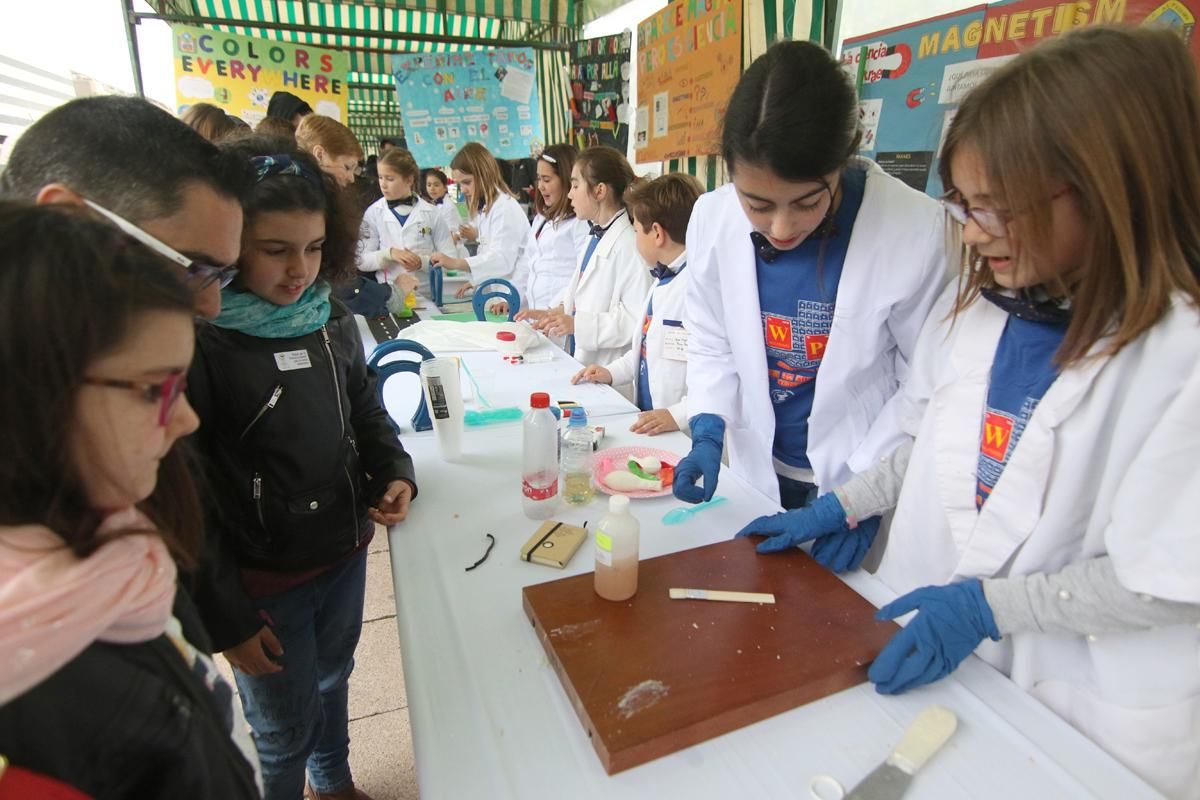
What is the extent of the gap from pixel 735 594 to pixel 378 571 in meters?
1.97

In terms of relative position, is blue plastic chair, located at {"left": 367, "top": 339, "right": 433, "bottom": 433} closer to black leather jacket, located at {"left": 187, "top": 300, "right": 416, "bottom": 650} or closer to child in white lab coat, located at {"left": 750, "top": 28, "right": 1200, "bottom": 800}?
black leather jacket, located at {"left": 187, "top": 300, "right": 416, "bottom": 650}

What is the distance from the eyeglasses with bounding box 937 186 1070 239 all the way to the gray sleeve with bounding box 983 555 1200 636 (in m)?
0.45

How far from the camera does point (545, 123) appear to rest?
5.66m

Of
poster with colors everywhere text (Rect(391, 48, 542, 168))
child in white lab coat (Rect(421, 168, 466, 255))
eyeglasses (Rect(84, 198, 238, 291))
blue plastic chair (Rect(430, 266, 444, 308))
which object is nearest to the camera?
eyeglasses (Rect(84, 198, 238, 291))

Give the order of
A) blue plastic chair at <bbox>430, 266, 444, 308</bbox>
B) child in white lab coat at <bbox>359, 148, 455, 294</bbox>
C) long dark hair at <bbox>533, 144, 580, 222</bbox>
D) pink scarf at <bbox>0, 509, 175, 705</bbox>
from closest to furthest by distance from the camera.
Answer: pink scarf at <bbox>0, 509, 175, 705</bbox>, long dark hair at <bbox>533, 144, 580, 222</bbox>, blue plastic chair at <bbox>430, 266, 444, 308</bbox>, child in white lab coat at <bbox>359, 148, 455, 294</bbox>

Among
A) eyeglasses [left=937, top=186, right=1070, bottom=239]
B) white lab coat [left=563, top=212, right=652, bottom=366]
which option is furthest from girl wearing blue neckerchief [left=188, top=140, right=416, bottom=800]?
white lab coat [left=563, top=212, right=652, bottom=366]

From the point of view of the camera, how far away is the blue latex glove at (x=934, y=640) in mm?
787

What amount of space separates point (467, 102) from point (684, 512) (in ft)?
16.5

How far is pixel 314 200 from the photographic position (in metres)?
1.05

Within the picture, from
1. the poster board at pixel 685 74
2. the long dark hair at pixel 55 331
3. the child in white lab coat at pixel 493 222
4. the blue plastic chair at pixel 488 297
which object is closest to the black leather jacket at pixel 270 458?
the long dark hair at pixel 55 331

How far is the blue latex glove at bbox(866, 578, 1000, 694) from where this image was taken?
0.79m

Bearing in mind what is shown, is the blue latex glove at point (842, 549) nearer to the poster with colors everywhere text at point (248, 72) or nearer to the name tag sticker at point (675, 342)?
the name tag sticker at point (675, 342)

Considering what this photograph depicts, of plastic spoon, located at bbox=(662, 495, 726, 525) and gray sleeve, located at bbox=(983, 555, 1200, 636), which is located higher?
gray sleeve, located at bbox=(983, 555, 1200, 636)

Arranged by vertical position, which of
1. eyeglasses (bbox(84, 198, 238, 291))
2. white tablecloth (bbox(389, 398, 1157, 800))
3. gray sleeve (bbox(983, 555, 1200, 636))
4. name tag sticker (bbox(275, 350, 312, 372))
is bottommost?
white tablecloth (bbox(389, 398, 1157, 800))
